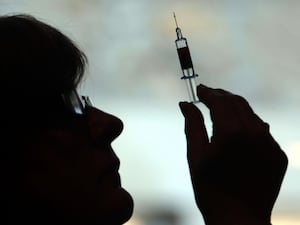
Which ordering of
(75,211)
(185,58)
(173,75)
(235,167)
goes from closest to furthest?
1. (75,211)
2. (235,167)
3. (185,58)
4. (173,75)

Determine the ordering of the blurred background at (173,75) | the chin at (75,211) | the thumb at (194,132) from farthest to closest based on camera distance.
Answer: the blurred background at (173,75) < the thumb at (194,132) < the chin at (75,211)

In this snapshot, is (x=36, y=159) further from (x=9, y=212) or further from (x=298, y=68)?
(x=298, y=68)

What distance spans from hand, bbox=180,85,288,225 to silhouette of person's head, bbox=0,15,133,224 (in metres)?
0.13

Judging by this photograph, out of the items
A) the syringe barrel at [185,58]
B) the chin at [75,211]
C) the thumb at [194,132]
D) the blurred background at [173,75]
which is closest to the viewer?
the chin at [75,211]

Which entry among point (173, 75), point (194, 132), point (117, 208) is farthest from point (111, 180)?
point (173, 75)

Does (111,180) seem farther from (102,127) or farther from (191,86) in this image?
(191,86)

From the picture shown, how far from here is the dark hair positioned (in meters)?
0.60

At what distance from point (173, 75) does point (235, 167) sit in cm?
43

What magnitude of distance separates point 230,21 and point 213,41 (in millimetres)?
60

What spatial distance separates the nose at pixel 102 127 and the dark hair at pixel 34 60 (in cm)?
5

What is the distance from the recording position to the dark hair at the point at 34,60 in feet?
1.98

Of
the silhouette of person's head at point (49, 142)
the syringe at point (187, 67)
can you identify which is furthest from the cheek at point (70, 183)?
the syringe at point (187, 67)

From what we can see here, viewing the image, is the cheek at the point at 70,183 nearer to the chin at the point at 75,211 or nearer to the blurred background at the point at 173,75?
the chin at the point at 75,211

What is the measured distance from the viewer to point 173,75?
3.49ft
